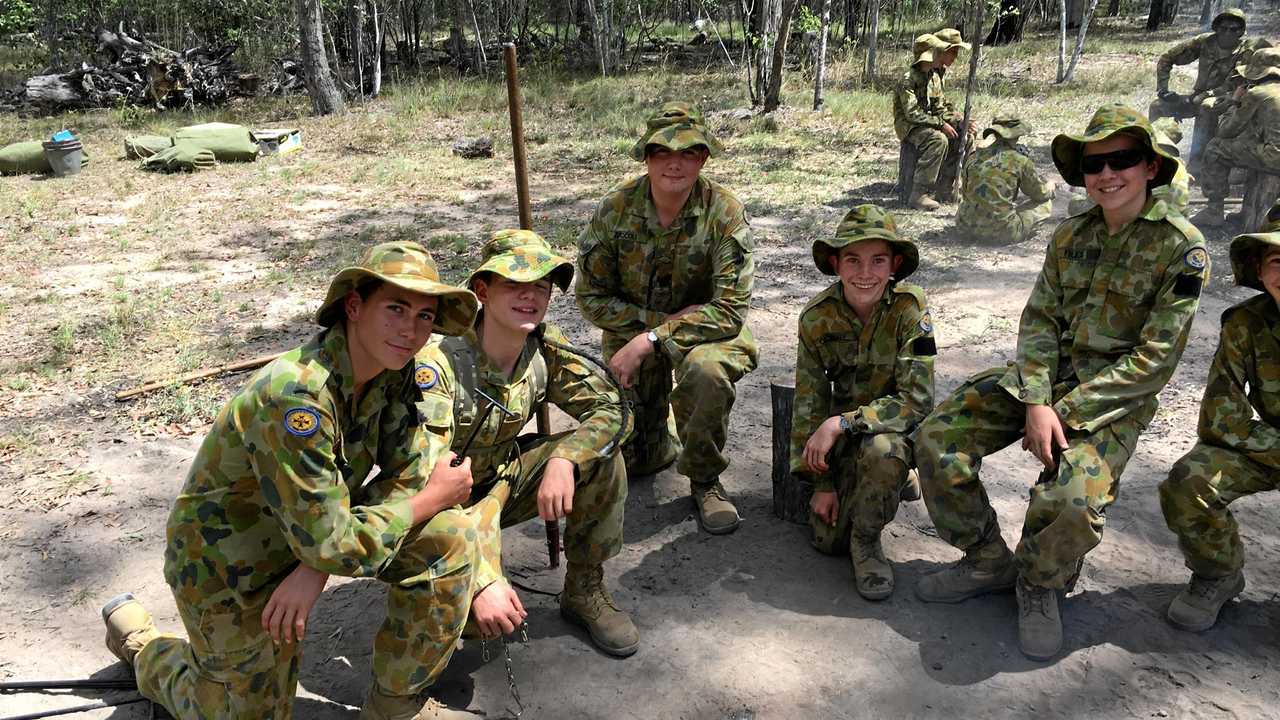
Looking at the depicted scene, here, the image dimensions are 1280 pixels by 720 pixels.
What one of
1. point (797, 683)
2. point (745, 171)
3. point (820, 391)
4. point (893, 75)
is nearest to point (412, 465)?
point (797, 683)

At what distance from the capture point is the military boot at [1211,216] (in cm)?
845

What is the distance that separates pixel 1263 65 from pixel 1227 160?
90 centimetres

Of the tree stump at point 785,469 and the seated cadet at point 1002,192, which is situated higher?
the seated cadet at point 1002,192

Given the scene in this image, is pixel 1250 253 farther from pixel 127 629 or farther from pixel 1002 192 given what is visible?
pixel 1002 192

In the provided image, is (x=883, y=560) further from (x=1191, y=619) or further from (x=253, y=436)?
(x=253, y=436)

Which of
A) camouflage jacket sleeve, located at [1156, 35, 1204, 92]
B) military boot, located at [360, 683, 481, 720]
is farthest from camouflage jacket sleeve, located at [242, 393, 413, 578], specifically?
camouflage jacket sleeve, located at [1156, 35, 1204, 92]

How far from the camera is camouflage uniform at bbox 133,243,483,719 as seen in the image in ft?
7.76

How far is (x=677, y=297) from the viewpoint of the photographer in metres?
4.53

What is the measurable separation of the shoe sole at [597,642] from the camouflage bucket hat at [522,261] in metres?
1.22

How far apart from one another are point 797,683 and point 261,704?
1.67m

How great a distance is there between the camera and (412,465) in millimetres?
2754

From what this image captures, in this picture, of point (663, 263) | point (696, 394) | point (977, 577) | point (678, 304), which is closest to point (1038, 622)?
point (977, 577)

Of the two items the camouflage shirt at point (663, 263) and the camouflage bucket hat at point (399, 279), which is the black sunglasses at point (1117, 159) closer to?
the camouflage shirt at point (663, 263)

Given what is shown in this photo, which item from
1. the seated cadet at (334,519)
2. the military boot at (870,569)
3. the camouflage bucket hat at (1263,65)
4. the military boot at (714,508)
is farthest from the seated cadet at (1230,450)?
the camouflage bucket hat at (1263,65)
